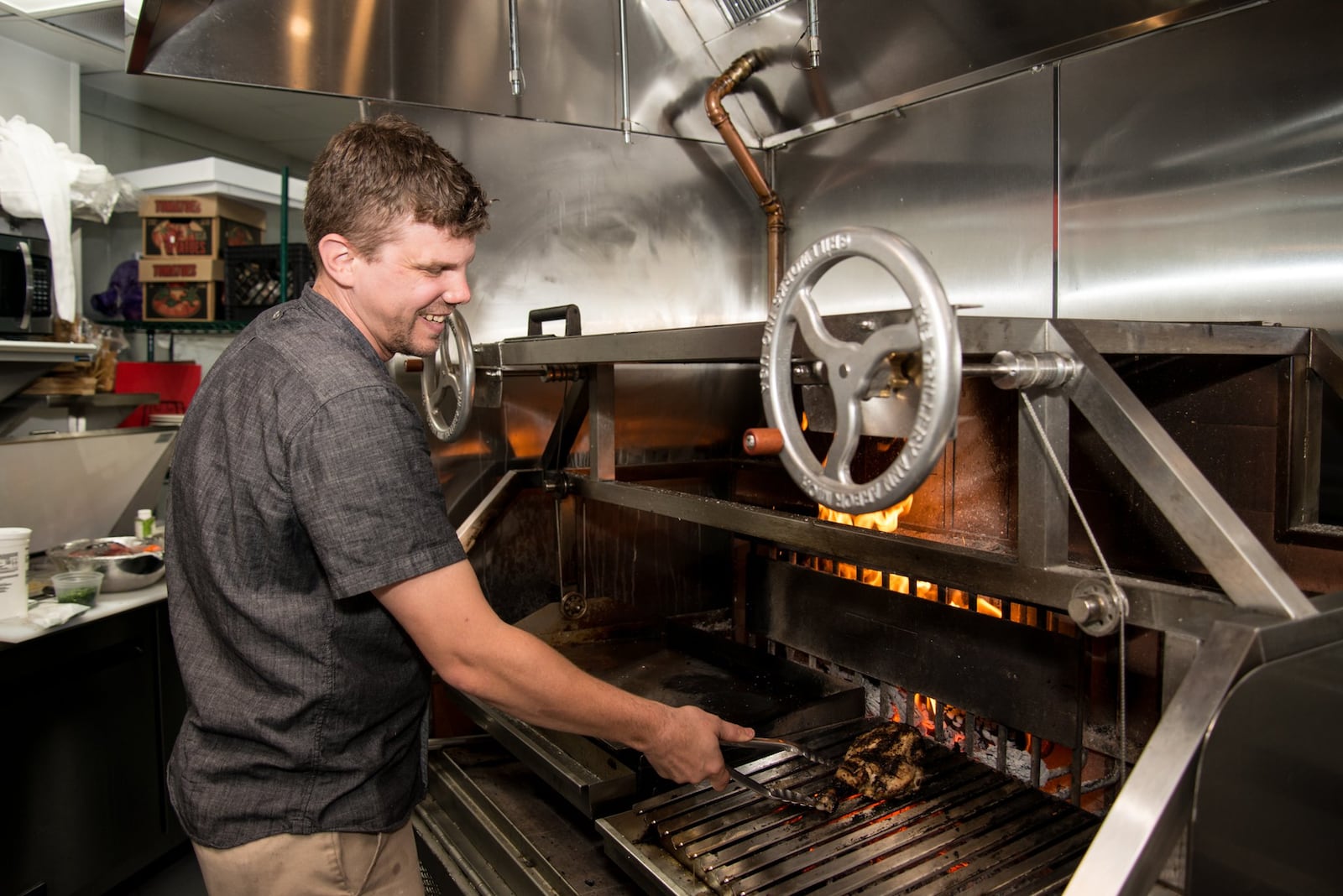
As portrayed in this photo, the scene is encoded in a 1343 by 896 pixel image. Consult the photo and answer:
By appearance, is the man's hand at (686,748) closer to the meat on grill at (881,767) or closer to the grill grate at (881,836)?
the grill grate at (881,836)

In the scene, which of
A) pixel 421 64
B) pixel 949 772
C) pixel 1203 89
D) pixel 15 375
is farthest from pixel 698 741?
pixel 15 375

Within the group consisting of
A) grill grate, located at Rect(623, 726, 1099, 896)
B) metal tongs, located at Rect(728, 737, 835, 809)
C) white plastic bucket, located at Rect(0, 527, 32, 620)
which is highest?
white plastic bucket, located at Rect(0, 527, 32, 620)

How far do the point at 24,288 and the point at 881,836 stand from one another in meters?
3.17

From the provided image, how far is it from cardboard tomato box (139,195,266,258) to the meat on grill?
3.87 m

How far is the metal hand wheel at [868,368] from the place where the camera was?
0.77m

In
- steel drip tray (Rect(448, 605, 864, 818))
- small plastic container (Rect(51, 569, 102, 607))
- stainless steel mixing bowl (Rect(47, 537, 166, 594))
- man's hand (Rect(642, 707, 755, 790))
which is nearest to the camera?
man's hand (Rect(642, 707, 755, 790))

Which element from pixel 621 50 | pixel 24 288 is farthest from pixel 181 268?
pixel 621 50

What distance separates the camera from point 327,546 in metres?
1.09

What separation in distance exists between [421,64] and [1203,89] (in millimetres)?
1794

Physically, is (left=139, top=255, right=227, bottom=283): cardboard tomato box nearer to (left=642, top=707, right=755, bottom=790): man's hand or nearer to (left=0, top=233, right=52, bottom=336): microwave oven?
(left=0, top=233, right=52, bottom=336): microwave oven

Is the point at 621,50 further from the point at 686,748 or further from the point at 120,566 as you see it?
the point at 120,566

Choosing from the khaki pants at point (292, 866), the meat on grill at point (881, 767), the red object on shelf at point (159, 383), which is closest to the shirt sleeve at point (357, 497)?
the khaki pants at point (292, 866)

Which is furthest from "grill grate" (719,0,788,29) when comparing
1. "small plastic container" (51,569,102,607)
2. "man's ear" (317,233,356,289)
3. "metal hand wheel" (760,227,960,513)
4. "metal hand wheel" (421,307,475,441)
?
"small plastic container" (51,569,102,607)

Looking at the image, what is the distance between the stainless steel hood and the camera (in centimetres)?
191
